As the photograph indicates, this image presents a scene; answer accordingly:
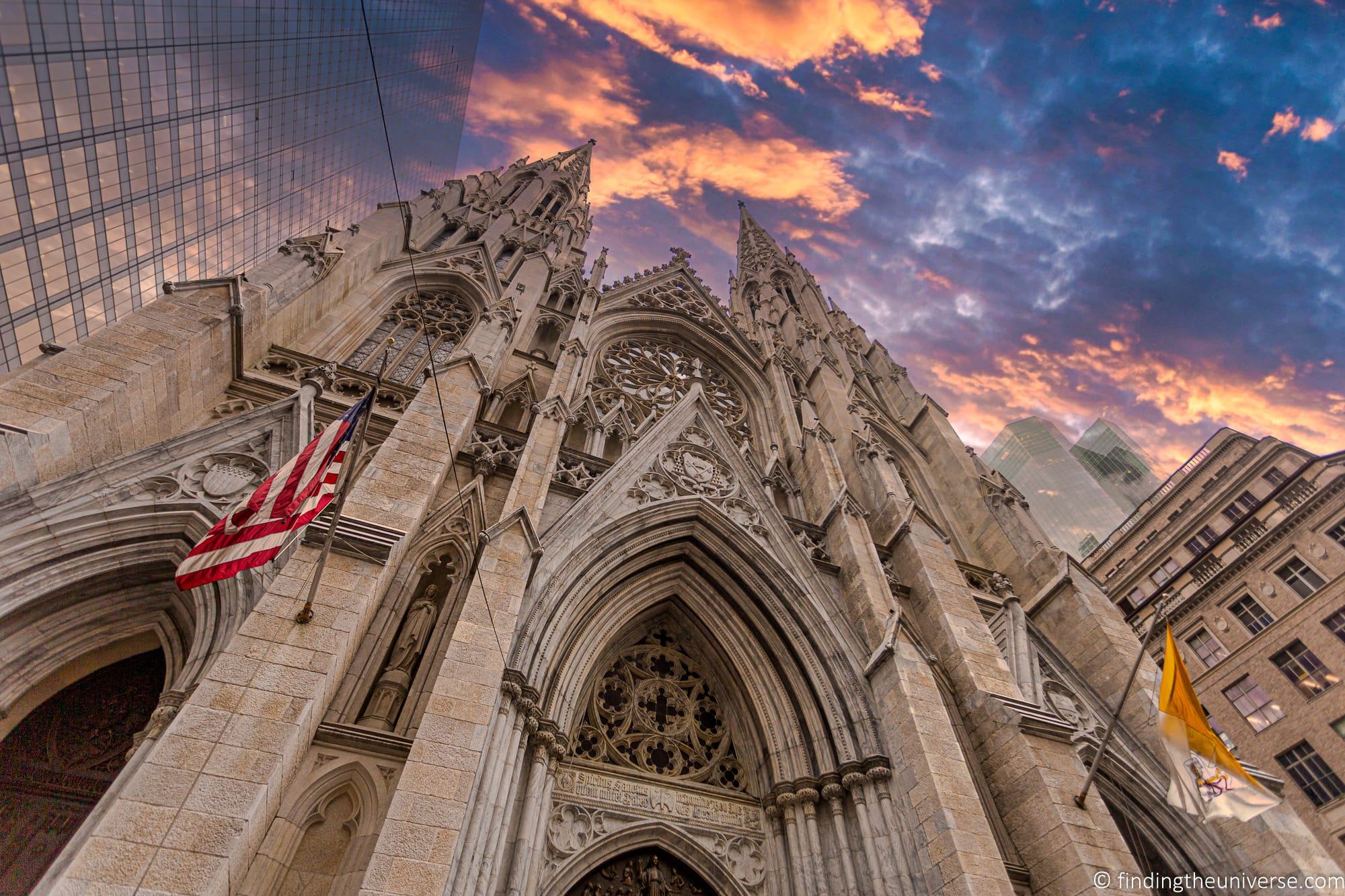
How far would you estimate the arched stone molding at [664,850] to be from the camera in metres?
6.91

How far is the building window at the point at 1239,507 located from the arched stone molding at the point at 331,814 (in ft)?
103

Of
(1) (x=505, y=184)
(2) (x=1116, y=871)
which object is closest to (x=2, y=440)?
(2) (x=1116, y=871)

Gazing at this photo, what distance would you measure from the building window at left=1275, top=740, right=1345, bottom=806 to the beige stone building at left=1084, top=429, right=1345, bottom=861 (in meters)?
0.03

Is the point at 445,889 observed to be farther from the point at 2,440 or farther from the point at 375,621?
the point at 2,440

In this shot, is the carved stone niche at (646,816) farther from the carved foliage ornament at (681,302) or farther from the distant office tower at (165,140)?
the carved foliage ornament at (681,302)

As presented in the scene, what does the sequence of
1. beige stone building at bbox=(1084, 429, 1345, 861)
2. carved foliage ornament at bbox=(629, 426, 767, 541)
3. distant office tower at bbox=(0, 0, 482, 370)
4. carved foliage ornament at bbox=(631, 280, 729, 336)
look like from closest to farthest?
carved foliage ornament at bbox=(629, 426, 767, 541) < distant office tower at bbox=(0, 0, 482, 370) < beige stone building at bbox=(1084, 429, 1345, 861) < carved foliage ornament at bbox=(631, 280, 729, 336)

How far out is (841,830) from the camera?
731 centimetres

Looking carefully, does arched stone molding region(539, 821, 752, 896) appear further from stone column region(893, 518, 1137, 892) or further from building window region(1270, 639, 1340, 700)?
building window region(1270, 639, 1340, 700)

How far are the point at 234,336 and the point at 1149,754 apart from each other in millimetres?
14647

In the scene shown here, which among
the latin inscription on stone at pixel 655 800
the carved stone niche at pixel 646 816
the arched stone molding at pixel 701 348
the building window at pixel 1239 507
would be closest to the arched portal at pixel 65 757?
the carved stone niche at pixel 646 816

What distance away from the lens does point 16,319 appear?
12.9 metres

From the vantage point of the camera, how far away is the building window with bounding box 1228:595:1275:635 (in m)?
22.2

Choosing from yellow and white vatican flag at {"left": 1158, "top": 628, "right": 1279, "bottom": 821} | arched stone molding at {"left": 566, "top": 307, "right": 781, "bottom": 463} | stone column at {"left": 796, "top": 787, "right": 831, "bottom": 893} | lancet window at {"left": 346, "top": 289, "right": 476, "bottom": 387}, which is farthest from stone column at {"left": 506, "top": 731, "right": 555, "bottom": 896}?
arched stone molding at {"left": 566, "top": 307, "right": 781, "bottom": 463}

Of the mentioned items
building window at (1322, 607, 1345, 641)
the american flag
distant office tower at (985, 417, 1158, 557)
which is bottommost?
the american flag
